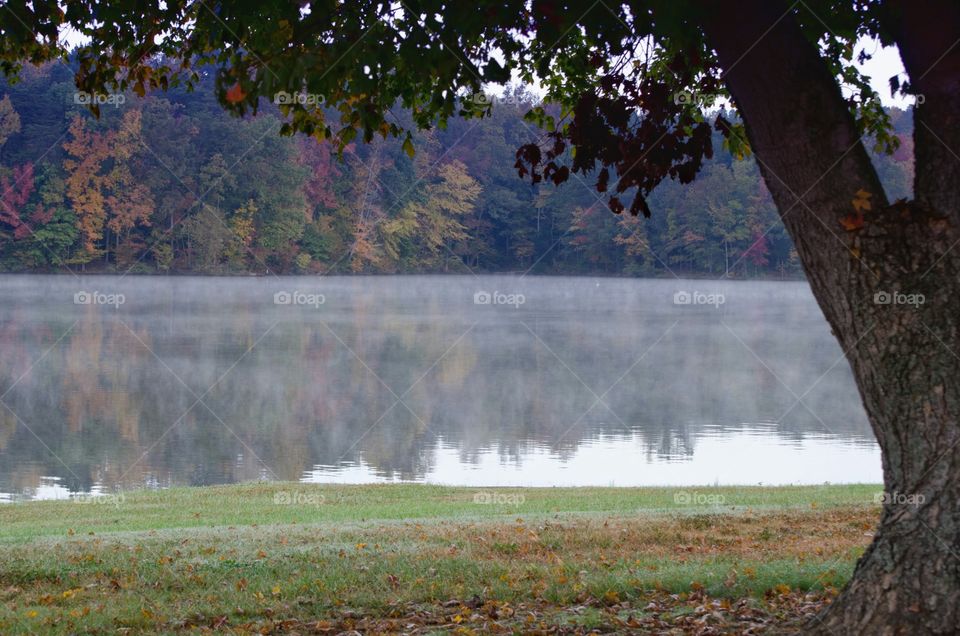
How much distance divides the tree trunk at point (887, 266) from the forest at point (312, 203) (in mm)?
58268

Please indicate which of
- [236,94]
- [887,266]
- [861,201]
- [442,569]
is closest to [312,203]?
[442,569]

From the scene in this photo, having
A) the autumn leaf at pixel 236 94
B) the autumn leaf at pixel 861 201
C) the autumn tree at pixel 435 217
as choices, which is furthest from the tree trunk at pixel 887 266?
the autumn tree at pixel 435 217

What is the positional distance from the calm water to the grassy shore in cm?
692

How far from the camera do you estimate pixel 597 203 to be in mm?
86250

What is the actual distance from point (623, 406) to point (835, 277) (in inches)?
887

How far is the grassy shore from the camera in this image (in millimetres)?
6797

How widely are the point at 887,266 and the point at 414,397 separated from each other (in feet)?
78.6

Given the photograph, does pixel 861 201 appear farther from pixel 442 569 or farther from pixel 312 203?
pixel 312 203

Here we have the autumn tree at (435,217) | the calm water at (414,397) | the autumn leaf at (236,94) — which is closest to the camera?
the autumn leaf at (236,94)

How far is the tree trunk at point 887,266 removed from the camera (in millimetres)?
5340

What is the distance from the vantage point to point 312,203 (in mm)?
82188

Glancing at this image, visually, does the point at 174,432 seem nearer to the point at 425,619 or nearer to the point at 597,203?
the point at 425,619

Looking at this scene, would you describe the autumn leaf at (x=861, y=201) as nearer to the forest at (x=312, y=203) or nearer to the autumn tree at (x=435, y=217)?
the forest at (x=312, y=203)

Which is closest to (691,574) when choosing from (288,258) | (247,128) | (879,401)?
(879,401)
